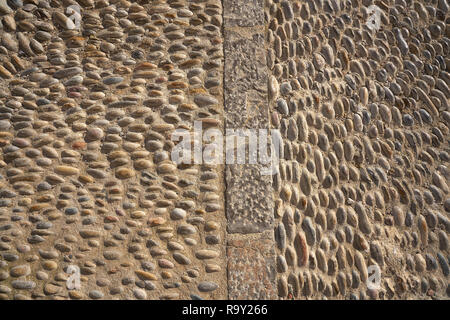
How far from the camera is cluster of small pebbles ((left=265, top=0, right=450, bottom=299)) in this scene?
2633 millimetres

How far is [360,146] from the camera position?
2.88m

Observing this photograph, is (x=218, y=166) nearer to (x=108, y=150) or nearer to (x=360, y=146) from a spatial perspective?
(x=108, y=150)

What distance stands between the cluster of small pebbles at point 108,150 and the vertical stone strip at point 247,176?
0.07 m

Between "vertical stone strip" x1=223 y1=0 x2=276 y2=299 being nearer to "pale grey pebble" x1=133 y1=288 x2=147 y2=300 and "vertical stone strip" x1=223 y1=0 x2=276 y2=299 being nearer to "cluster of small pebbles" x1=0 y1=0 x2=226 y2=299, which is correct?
"cluster of small pebbles" x1=0 y1=0 x2=226 y2=299

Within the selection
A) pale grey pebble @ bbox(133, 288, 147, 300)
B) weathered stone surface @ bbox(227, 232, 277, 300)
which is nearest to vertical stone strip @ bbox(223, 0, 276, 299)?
weathered stone surface @ bbox(227, 232, 277, 300)

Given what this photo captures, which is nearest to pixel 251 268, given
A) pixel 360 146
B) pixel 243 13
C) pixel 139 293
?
pixel 139 293

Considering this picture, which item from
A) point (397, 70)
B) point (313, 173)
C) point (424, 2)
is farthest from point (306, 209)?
point (424, 2)

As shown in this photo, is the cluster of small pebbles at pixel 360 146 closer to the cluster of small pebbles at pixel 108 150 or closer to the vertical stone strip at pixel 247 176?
the vertical stone strip at pixel 247 176

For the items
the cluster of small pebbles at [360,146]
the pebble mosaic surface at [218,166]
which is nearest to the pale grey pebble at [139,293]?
the pebble mosaic surface at [218,166]

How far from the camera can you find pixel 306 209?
269 centimetres

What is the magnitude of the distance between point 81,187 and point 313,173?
1.47 metres

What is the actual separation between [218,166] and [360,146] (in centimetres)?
100

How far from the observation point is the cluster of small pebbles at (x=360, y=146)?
2.63 m

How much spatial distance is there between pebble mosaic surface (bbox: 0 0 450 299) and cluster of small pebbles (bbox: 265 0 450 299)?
11 millimetres
